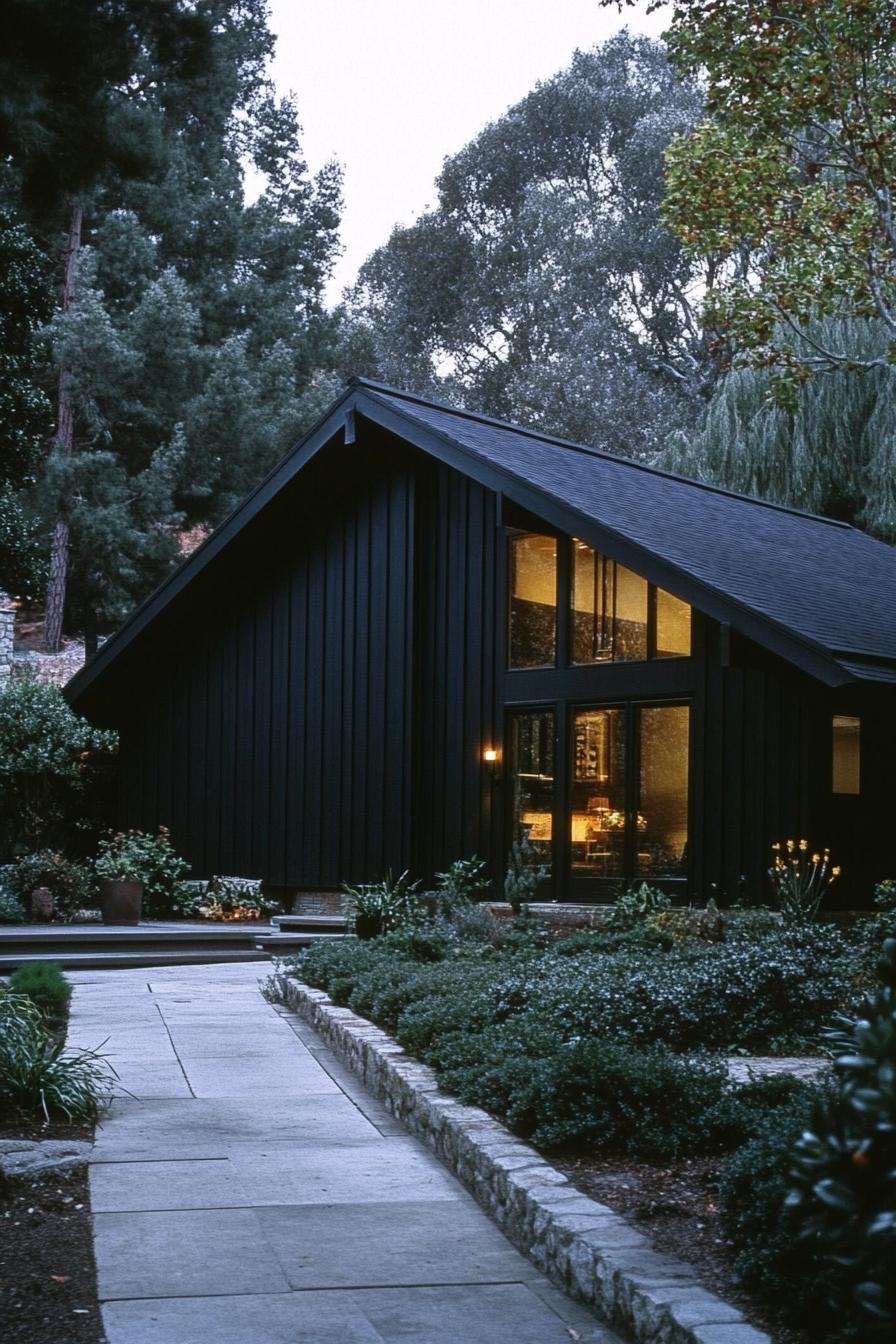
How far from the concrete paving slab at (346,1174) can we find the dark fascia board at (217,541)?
→ 1236 cm

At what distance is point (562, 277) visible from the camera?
131 ft

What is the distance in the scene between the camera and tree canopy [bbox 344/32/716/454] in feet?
126

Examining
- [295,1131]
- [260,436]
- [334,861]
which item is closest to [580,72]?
[260,436]

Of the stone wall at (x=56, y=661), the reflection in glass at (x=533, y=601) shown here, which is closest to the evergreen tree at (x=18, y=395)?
the reflection in glass at (x=533, y=601)

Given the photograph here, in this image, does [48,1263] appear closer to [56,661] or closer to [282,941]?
[282,941]

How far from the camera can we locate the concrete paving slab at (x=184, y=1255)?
169 inches

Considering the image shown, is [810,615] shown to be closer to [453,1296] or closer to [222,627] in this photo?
[222,627]

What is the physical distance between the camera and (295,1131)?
6.54 metres

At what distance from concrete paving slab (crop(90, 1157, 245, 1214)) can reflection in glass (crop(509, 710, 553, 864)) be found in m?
10.7

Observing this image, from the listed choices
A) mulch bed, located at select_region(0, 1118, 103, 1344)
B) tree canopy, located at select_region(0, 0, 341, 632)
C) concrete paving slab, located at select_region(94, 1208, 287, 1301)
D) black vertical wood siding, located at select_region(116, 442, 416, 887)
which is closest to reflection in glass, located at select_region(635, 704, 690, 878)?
black vertical wood siding, located at select_region(116, 442, 416, 887)

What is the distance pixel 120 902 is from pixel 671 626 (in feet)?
23.5

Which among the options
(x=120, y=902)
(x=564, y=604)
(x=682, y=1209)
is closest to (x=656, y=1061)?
(x=682, y=1209)

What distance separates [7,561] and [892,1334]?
45.2 ft

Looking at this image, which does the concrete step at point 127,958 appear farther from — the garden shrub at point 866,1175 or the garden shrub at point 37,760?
the garden shrub at point 866,1175
